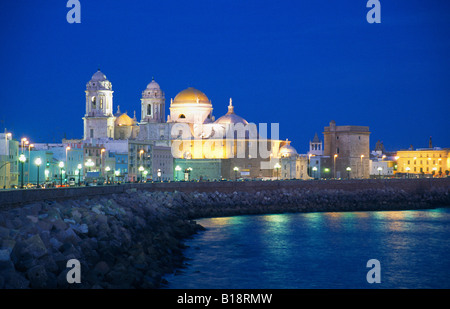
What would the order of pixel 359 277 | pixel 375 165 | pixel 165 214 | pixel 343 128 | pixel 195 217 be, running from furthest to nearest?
pixel 375 165
pixel 343 128
pixel 195 217
pixel 165 214
pixel 359 277

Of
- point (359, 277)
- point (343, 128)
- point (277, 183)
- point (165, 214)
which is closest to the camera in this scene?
point (359, 277)

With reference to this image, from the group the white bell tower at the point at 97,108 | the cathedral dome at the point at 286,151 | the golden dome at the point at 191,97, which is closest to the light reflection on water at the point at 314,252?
the cathedral dome at the point at 286,151

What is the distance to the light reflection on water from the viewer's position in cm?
2260

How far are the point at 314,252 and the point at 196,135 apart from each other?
50.9m

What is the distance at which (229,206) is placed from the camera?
46.3m

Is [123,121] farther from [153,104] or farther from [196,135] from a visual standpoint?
[196,135]

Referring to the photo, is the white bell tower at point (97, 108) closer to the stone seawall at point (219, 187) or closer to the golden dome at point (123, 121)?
the golden dome at point (123, 121)

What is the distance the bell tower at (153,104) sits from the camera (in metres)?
79.3

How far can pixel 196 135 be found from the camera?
78938mm

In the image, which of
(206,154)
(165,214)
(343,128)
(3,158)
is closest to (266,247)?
(165,214)

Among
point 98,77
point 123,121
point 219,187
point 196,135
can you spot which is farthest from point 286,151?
point 219,187

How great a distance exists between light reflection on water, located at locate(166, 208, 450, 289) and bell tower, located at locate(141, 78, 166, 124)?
3825 centimetres

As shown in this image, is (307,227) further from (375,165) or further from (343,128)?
(375,165)

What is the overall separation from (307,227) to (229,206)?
9475 millimetres
